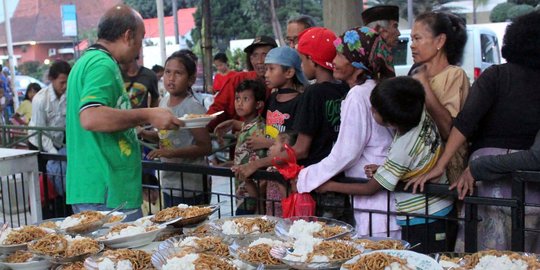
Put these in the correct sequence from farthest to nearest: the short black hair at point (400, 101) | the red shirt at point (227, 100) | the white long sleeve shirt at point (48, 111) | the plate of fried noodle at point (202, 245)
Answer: the white long sleeve shirt at point (48, 111), the red shirt at point (227, 100), the short black hair at point (400, 101), the plate of fried noodle at point (202, 245)

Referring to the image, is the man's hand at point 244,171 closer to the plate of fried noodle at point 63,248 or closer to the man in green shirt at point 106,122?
the man in green shirt at point 106,122

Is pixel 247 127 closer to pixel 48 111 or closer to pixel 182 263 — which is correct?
pixel 182 263

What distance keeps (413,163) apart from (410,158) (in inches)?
1.6

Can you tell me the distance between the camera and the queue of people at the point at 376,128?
8.74ft

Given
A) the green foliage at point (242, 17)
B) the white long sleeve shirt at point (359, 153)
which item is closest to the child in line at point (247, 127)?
the white long sleeve shirt at point (359, 153)

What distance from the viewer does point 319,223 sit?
2.28 meters

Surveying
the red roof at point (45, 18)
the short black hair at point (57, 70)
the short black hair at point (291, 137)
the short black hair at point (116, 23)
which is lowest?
the short black hair at point (291, 137)

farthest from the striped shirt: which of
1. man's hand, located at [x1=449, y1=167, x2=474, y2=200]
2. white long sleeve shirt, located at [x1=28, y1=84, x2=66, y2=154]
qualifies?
white long sleeve shirt, located at [x1=28, y1=84, x2=66, y2=154]

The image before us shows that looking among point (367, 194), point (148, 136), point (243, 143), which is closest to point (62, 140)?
point (148, 136)

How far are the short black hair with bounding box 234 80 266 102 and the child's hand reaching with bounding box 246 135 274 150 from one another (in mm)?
475

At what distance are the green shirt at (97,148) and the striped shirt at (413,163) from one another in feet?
3.85

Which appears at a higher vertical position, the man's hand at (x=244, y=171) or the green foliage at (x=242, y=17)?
the green foliage at (x=242, y=17)

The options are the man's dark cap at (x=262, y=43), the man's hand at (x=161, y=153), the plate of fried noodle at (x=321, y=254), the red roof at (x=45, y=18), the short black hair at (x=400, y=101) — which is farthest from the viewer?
the red roof at (x=45, y=18)

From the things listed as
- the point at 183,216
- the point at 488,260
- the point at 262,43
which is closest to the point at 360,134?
the point at 183,216
